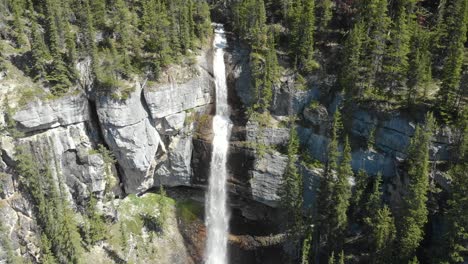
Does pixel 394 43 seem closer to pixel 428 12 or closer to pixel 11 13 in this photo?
pixel 428 12

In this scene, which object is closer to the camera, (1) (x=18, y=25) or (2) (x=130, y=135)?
(1) (x=18, y=25)

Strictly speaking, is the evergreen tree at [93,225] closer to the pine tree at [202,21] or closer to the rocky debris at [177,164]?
the rocky debris at [177,164]

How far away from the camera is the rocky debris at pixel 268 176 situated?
49719 millimetres

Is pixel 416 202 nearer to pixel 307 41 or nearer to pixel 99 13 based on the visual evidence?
pixel 307 41

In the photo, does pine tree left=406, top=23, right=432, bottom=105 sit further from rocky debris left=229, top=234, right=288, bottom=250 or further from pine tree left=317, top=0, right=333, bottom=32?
rocky debris left=229, top=234, right=288, bottom=250

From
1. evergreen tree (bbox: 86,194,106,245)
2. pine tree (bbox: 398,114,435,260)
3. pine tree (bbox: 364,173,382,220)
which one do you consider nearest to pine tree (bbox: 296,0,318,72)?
pine tree (bbox: 398,114,435,260)

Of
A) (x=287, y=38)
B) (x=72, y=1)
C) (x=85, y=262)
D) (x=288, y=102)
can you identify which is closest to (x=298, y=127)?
(x=288, y=102)

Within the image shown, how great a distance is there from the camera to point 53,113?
44844 mm

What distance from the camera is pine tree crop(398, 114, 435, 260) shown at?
Answer: 37031mm

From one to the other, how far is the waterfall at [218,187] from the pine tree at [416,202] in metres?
23.8

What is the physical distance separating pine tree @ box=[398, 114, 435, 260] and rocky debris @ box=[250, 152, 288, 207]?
15.9 metres

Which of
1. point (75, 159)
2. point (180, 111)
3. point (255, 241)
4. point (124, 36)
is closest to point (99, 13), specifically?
point (124, 36)

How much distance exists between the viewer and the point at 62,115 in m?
45.7

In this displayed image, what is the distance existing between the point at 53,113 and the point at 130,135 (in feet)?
30.5
